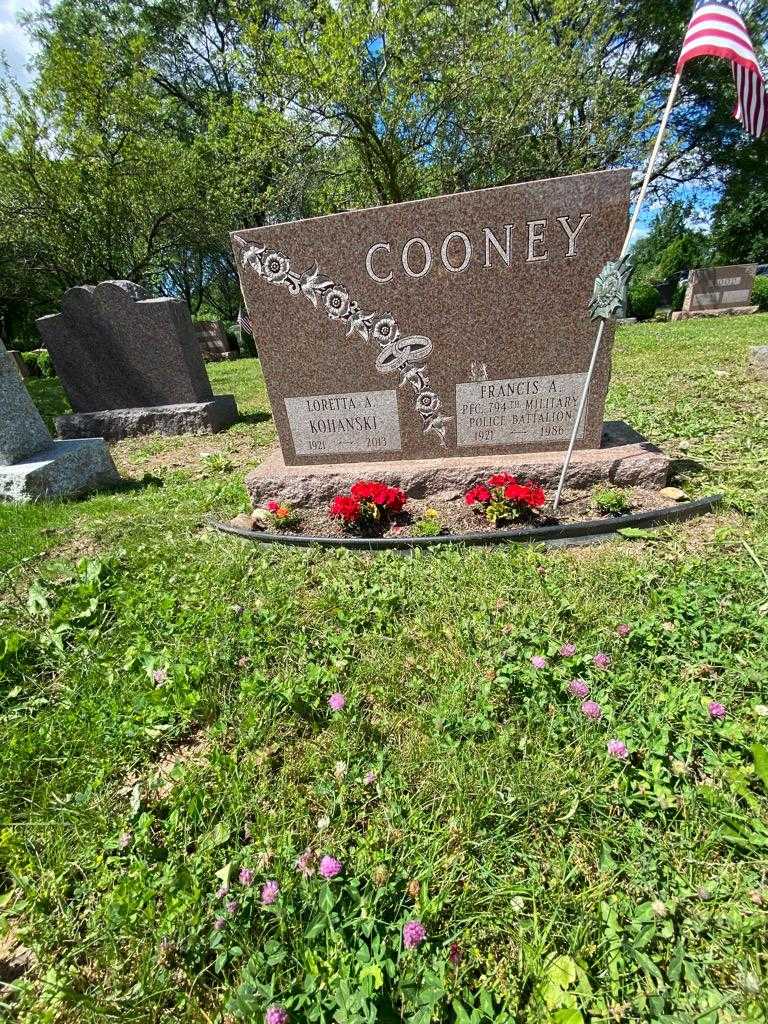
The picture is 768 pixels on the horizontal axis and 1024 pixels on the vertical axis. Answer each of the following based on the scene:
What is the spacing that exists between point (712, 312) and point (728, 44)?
1542cm

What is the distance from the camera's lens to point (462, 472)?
3.28 m

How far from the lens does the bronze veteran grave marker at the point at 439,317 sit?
2.79 metres

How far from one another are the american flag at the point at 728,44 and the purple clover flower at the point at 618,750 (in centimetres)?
310

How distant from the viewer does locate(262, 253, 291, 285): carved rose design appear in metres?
3.12

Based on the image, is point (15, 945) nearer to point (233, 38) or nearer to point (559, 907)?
point (559, 907)

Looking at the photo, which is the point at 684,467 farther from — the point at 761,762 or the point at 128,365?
the point at 128,365

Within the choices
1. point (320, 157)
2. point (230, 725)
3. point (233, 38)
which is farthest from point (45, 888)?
point (233, 38)

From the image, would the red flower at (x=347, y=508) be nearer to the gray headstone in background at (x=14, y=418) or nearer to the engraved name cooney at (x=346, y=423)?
the engraved name cooney at (x=346, y=423)

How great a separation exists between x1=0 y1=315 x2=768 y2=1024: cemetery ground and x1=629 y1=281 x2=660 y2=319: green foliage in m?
16.9

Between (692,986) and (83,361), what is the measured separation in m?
8.12

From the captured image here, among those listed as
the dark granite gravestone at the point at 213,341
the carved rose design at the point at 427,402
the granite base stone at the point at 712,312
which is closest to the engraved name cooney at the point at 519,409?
the carved rose design at the point at 427,402

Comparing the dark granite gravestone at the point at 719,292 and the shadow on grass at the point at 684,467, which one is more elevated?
the dark granite gravestone at the point at 719,292

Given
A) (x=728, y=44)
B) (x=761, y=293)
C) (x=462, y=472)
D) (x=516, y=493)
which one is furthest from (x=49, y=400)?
(x=761, y=293)

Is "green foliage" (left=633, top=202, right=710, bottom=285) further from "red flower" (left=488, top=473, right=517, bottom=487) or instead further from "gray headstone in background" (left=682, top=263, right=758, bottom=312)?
"red flower" (left=488, top=473, right=517, bottom=487)
